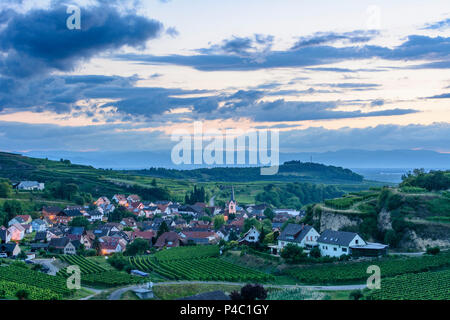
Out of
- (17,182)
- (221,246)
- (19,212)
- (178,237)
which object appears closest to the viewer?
(221,246)

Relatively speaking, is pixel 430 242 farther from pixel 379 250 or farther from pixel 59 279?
pixel 59 279

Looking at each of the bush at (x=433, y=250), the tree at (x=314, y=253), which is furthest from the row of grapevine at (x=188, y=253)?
the bush at (x=433, y=250)

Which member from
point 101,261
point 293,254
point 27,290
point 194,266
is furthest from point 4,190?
point 293,254

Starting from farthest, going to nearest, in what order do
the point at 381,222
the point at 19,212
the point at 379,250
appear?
the point at 19,212
the point at 381,222
the point at 379,250
